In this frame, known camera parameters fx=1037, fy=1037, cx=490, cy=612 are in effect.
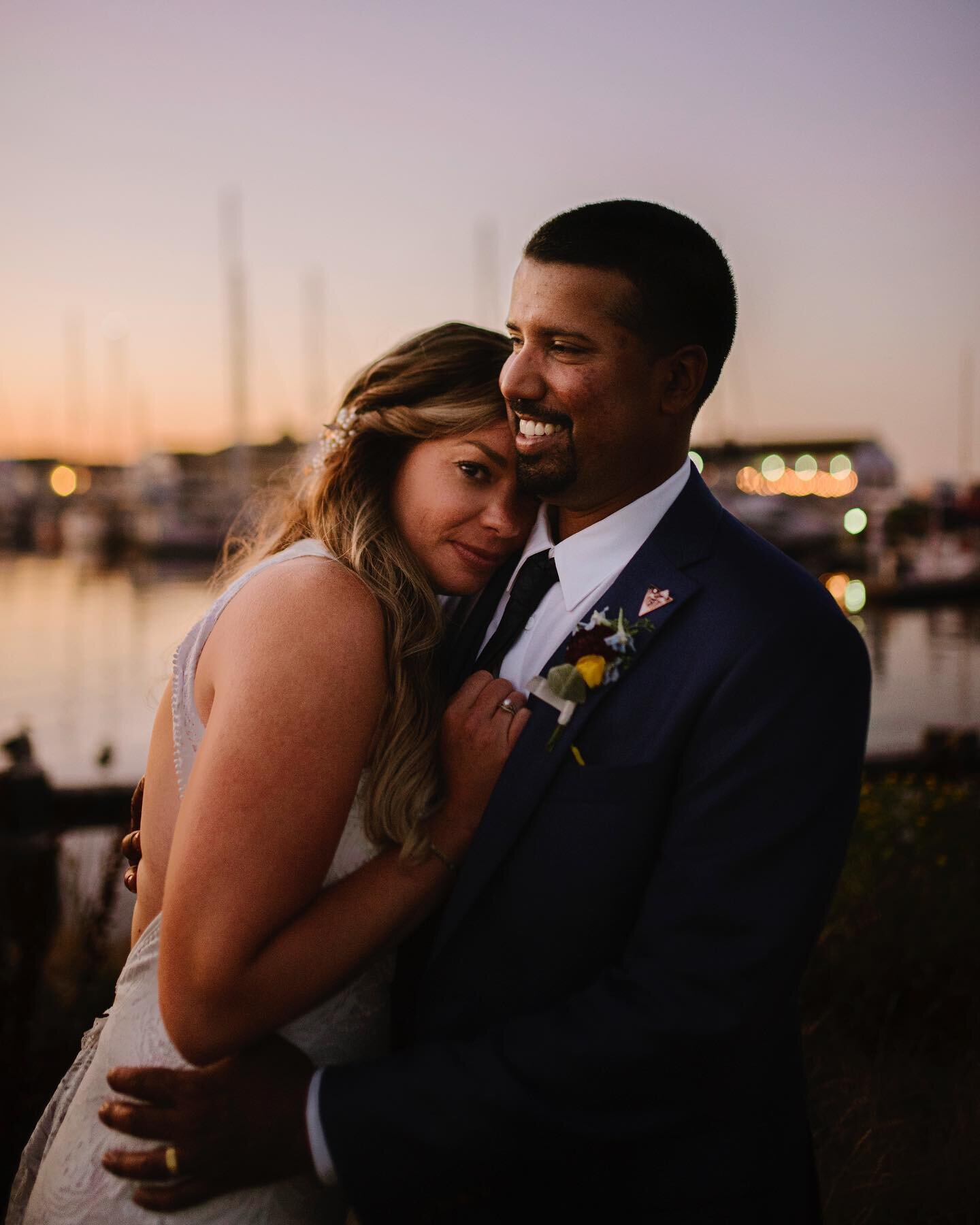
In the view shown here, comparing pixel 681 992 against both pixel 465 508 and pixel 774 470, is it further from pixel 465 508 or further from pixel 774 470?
pixel 774 470

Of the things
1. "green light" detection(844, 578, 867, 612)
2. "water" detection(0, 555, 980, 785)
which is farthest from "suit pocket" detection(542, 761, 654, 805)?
"green light" detection(844, 578, 867, 612)

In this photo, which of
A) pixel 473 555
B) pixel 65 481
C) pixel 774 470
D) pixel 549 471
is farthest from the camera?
pixel 65 481

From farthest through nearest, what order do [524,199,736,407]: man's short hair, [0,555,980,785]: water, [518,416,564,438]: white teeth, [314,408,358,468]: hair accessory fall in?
[0,555,980,785]: water
[314,408,358,468]: hair accessory
[518,416,564,438]: white teeth
[524,199,736,407]: man's short hair

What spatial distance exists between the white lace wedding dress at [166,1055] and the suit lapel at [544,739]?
0.92 ft

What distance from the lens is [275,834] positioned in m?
1.79

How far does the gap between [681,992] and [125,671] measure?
17204 mm

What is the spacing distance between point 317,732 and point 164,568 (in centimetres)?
4793

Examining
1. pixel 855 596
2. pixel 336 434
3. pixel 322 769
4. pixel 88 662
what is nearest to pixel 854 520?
pixel 855 596

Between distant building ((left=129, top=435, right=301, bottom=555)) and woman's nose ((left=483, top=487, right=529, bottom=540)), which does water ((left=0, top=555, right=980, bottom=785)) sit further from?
distant building ((left=129, top=435, right=301, bottom=555))

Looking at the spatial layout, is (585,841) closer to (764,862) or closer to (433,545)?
(764,862)

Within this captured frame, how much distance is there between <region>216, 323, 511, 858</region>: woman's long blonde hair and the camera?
82.6 inches

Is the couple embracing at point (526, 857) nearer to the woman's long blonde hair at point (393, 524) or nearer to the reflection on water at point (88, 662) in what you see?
the woman's long blonde hair at point (393, 524)

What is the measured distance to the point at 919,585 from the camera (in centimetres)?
2661

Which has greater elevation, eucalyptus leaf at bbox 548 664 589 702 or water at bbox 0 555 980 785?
eucalyptus leaf at bbox 548 664 589 702
